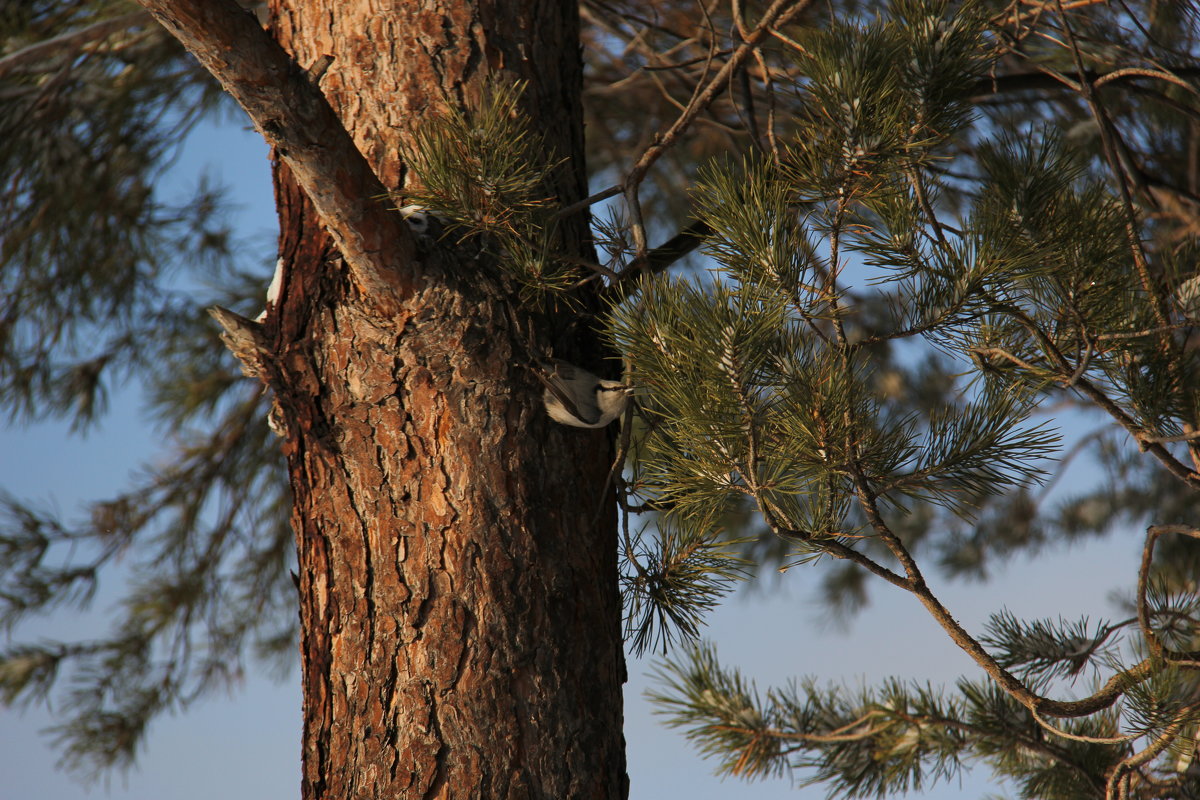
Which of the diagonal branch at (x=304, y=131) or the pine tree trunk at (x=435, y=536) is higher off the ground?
the diagonal branch at (x=304, y=131)

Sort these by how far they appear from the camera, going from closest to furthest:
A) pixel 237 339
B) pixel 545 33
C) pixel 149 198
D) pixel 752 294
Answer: pixel 752 294 < pixel 237 339 < pixel 545 33 < pixel 149 198

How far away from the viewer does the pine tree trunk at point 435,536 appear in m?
0.89

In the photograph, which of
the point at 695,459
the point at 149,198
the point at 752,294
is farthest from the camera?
the point at 149,198

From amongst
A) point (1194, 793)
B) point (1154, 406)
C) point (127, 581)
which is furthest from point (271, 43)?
point (127, 581)

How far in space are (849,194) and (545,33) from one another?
482 millimetres

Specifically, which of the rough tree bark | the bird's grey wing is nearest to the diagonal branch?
the rough tree bark

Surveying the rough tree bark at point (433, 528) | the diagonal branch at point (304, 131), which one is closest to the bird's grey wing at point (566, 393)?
the rough tree bark at point (433, 528)

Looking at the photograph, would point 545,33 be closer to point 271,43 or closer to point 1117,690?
point 271,43

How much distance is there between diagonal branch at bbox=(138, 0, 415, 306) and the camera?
0.73 metres

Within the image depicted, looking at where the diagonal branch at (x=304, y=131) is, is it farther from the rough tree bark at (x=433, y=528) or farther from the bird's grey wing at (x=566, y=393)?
the bird's grey wing at (x=566, y=393)

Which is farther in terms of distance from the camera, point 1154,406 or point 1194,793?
point 1194,793

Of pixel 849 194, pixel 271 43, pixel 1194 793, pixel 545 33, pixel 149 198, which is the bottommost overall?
pixel 1194 793

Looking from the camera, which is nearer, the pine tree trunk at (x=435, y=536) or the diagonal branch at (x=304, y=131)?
the diagonal branch at (x=304, y=131)

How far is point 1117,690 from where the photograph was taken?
884 millimetres
